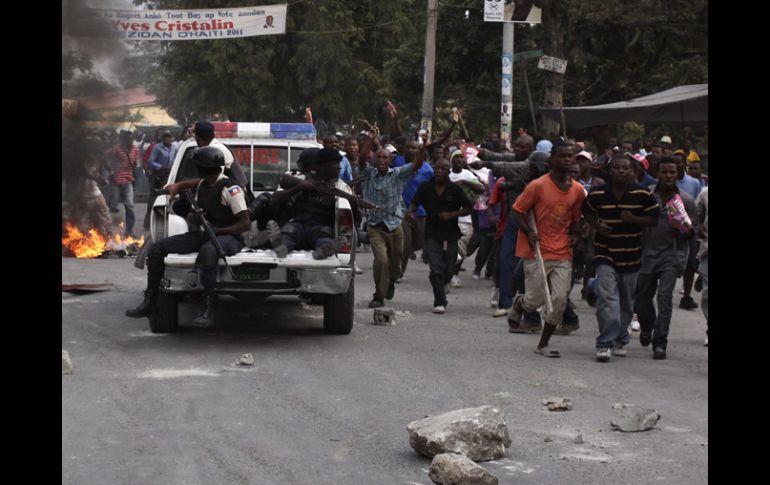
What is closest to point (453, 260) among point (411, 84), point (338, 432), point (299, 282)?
point (299, 282)

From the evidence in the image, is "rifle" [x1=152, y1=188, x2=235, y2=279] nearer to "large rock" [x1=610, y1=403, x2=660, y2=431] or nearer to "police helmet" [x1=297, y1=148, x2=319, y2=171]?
"police helmet" [x1=297, y1=148, x2=319, y2=171]

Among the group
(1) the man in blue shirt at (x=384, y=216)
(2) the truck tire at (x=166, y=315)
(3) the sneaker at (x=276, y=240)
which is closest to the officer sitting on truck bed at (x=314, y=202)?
(3) the sneaker at (x=276, y=240)

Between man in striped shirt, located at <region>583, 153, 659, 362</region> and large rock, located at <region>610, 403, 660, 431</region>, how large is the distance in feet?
8.15

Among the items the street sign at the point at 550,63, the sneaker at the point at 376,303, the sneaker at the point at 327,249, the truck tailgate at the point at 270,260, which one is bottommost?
the sneaker at the point at 376,303

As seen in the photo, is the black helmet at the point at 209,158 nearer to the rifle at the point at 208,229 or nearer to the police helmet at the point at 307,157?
the rifle at the point at 208,229

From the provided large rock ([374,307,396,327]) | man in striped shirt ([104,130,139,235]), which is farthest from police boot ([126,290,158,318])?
man in striped shirt ([104,130,139,235])

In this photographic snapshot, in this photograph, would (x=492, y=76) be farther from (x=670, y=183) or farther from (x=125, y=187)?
(x=670, y=183)

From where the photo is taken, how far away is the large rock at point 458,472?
19.2 feet

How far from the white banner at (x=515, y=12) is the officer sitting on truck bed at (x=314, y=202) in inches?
495

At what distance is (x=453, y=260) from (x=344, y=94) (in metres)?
28.2

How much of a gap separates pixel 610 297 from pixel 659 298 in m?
0.55

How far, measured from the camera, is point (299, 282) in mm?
10188

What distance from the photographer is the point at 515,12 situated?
2291 centimetres

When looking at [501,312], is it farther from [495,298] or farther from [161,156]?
[161,156]
